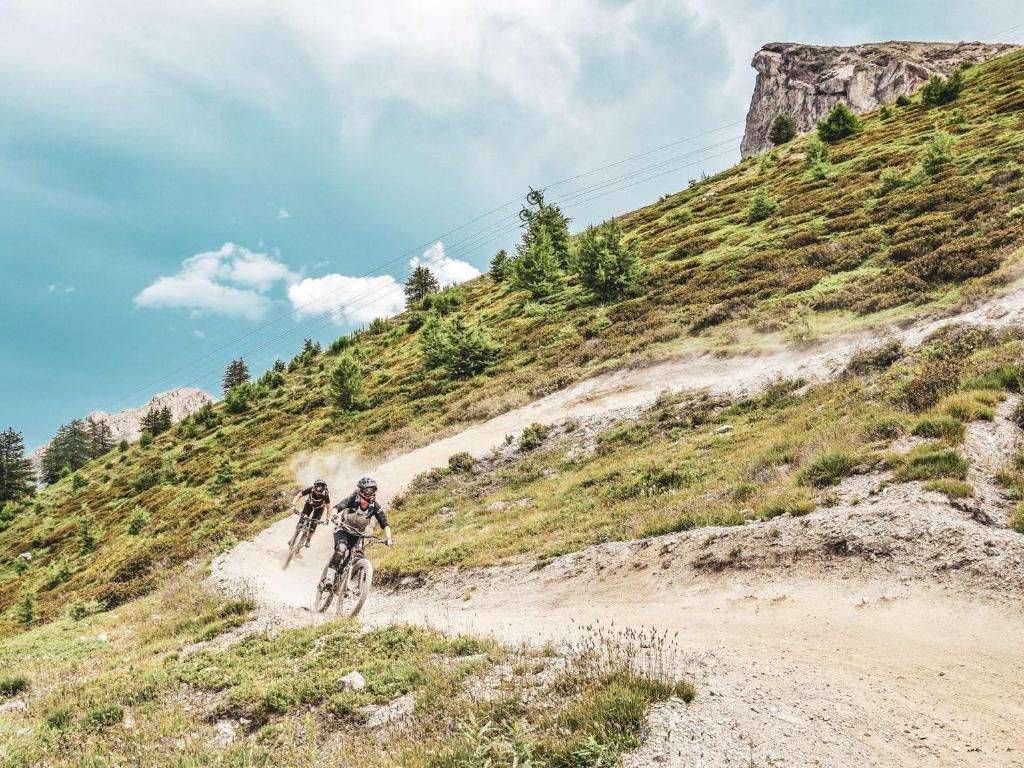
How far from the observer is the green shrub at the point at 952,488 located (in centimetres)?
771

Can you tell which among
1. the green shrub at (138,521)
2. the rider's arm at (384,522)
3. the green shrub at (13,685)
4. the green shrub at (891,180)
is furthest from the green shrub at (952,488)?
the green shrub at (138,521)

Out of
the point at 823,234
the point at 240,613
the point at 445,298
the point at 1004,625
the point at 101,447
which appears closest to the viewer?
the point at 1004,625

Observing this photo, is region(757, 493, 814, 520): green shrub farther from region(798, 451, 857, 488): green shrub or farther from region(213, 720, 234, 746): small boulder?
region(213, 720, 234, 746): small boulder

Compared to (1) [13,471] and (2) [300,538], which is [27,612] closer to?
(2) [300,538]

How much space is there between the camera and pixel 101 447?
8544cm

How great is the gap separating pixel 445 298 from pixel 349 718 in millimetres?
55280

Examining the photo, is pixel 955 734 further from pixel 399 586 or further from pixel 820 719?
pixel 399 586

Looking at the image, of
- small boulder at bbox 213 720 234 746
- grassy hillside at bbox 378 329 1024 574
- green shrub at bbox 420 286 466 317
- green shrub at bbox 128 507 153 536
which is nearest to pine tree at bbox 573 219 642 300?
grassy hillside at bbox 378 329 1024 574

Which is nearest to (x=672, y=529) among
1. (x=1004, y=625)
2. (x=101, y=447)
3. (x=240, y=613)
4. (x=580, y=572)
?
(x=580, y=572)

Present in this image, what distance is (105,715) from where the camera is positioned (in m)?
6.84

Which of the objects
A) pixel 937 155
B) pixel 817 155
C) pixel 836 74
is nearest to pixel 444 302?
pixel 817 155

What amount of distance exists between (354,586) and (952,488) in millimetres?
10254

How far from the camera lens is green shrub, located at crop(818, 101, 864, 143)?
4978 centimetres

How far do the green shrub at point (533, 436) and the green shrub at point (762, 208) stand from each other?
1042 inches
